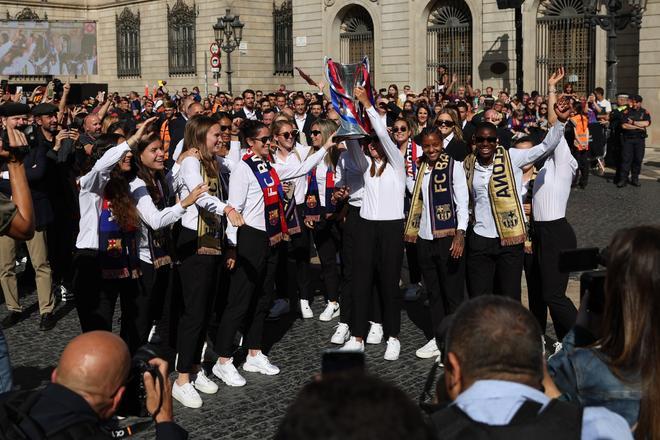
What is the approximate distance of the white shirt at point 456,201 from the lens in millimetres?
6912

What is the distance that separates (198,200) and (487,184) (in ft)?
7.54

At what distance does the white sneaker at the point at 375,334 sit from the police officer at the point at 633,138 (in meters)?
11.7

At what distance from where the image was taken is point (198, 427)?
223 inches

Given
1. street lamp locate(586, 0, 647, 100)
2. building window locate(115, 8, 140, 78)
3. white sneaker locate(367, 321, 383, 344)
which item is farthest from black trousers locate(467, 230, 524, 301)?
building window locate(115, 8, 140, 78)

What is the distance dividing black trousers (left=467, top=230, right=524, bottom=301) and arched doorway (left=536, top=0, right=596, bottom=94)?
66.3 feet

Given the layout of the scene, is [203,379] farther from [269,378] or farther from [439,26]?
[439,26]

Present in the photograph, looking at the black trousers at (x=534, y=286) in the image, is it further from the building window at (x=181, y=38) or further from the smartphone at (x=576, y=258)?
the building window at (x=181, y=38)

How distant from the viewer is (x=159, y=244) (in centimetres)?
630

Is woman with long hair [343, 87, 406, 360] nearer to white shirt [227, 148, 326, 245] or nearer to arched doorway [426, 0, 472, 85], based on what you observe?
white shirt [227, 148, 326, 245]

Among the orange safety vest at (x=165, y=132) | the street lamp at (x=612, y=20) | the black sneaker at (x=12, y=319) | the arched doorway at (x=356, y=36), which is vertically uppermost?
the arched doorway at (x=356, y=36)

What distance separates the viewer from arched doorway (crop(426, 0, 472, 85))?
2934 cm

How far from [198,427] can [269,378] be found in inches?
42.0

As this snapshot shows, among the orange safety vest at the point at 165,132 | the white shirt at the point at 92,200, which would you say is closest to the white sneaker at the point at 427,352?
the white shirt at the point at 92,200

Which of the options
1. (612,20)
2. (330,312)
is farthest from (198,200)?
(612,20)
